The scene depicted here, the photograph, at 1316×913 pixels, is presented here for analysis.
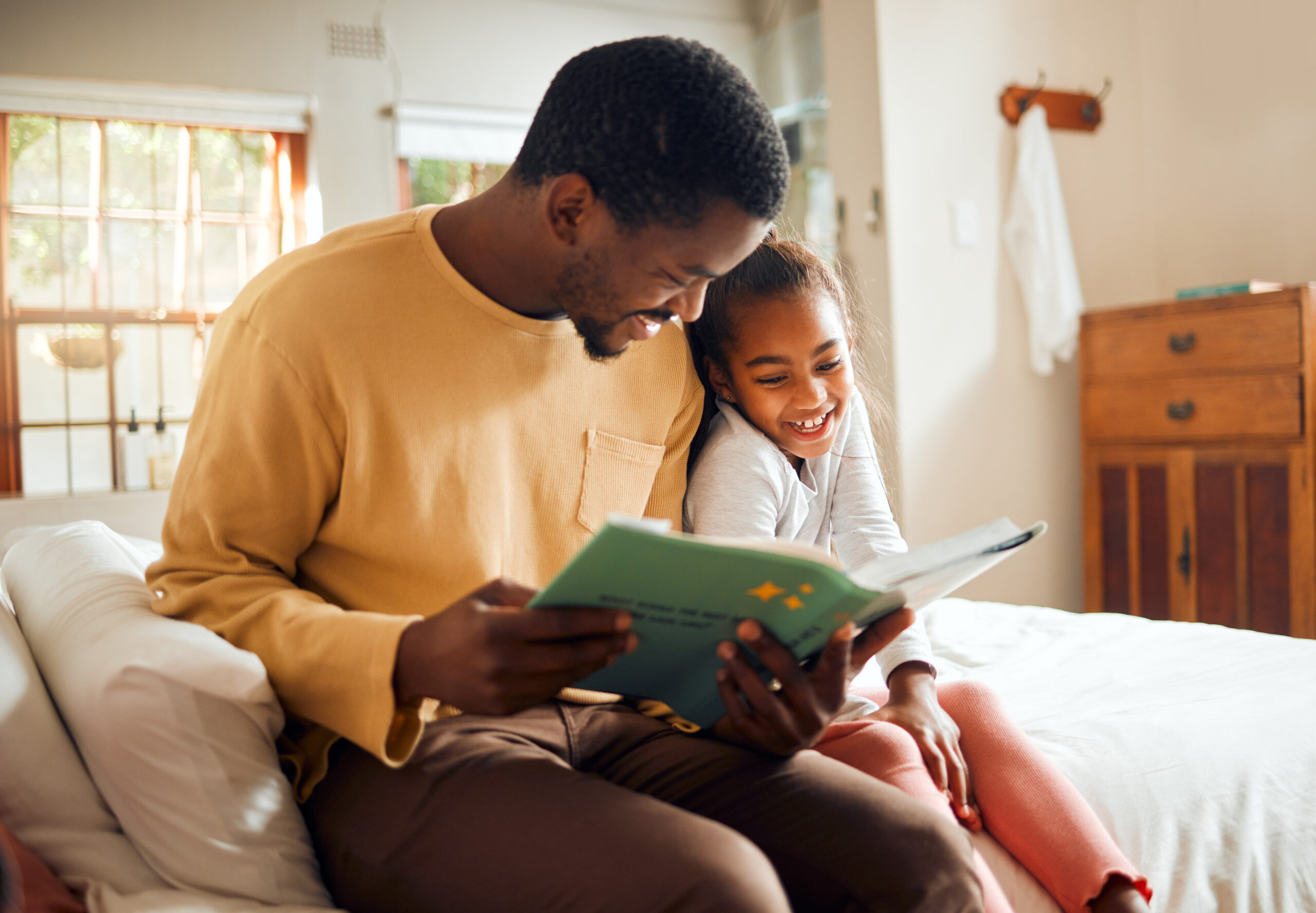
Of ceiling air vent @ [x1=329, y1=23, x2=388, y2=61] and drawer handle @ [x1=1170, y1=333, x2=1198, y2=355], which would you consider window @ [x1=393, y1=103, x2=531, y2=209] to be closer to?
ceiling air vent @ [x1=329, y1=23, x2=388, y2=61]

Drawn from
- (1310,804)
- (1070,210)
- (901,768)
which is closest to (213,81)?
(1070,210)

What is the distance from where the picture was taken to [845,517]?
Result: 125 centimetres

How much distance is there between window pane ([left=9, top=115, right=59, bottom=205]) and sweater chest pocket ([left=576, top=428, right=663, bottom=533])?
2.85 meters

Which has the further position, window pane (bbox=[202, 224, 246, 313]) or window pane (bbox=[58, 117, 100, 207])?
window pane (bbox=[202, 224, 246, 313])

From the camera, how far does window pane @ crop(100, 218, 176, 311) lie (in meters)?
3.17

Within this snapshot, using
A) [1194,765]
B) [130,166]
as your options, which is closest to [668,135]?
[1194,765]

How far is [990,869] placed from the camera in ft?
3.00

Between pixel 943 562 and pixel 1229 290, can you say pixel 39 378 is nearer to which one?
pixel 943 562

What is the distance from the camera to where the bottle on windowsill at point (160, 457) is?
10.0 ft

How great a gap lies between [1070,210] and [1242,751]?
252 centimetres

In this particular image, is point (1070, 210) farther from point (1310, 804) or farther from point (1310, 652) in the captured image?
point (1310, 804)

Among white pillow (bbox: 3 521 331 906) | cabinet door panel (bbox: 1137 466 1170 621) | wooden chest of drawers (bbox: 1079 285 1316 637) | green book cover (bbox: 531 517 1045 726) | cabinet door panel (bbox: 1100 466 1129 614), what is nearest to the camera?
green book cover (bbox: 531 517 1045 726)

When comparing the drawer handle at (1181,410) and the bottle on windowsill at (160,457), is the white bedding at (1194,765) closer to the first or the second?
the drawer handle at (1181,410)

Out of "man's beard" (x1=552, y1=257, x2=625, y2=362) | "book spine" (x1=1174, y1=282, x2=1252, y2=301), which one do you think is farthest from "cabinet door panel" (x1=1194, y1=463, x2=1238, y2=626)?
"man's beard" (x1=552, y1=257, x2=625, y2=362)
